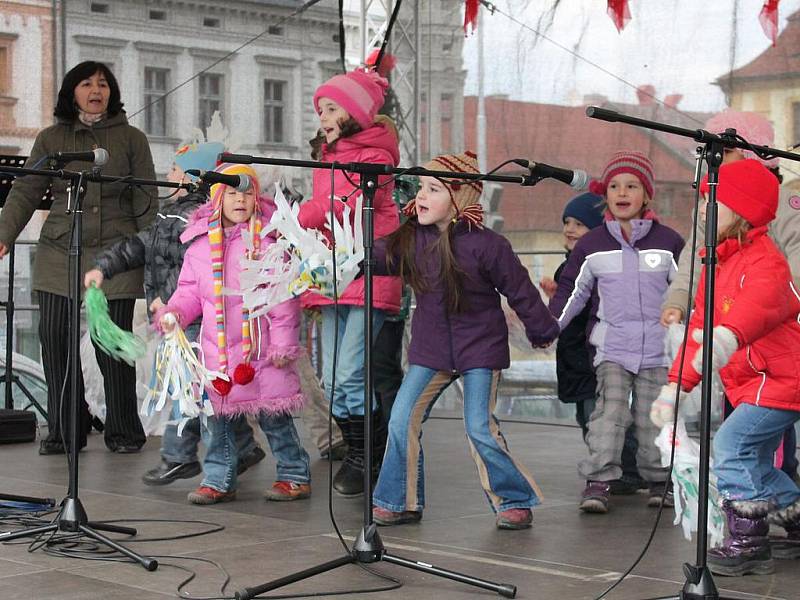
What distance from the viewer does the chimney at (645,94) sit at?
7.43m

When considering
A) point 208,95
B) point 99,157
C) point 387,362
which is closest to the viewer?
point 99,157

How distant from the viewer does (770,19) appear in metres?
6.91

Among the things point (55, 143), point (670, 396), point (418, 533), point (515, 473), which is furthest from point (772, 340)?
point (55, 143)

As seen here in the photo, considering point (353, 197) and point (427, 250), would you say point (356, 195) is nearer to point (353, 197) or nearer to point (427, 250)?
point (353, 197)

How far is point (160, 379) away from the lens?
5047mm

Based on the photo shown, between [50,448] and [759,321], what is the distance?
390 cm

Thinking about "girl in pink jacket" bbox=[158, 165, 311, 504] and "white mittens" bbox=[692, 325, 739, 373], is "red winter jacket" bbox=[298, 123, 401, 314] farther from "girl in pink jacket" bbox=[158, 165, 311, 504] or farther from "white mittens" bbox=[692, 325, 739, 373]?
"white mittens" bbox=[692, 325, 739, 373]

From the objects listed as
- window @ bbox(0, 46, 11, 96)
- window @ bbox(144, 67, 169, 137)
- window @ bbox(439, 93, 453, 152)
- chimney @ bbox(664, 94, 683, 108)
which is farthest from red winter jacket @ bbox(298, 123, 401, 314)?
window @ bbox(0, 46, 11, 96)

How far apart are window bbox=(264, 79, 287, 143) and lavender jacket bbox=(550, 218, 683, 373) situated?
4.15 meters

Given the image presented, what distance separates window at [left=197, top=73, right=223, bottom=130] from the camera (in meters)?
8.88

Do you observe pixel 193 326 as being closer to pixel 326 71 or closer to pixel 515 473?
pixel 515 473

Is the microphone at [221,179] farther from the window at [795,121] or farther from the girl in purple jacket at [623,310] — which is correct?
the window at [795,121]

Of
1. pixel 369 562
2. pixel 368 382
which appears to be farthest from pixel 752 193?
pixel 369 562

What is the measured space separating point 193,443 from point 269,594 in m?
2.11
